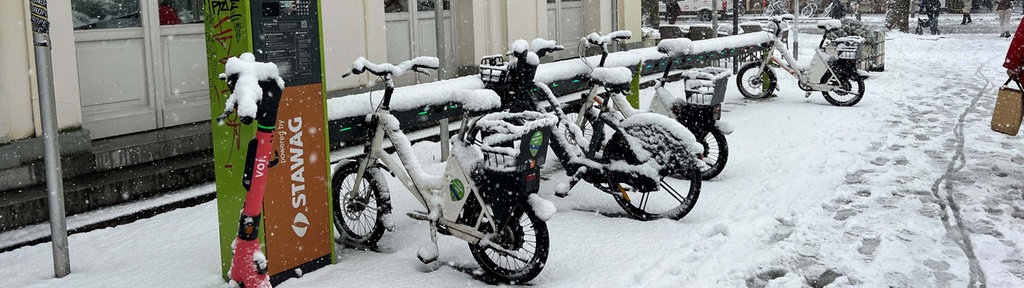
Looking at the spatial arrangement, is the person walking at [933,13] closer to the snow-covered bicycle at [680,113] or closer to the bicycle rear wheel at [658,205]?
the snow-covered bicycle at [680,113]

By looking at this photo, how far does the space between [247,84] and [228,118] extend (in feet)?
4.21

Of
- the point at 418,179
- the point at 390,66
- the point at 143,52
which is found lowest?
the point at 418,179

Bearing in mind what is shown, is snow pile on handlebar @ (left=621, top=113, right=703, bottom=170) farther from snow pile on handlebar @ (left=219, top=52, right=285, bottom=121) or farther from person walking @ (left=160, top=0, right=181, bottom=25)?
person walking @ (left=160, top=0, right=181, bottom=25)

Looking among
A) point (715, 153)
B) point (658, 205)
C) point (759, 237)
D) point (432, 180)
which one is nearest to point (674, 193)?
point (658, 205)

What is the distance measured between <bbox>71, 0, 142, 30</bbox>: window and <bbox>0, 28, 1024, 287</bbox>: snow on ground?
2.20 m

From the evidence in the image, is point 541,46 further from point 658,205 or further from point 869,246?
point 869,246

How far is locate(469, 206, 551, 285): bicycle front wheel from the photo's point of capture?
4.72 metres

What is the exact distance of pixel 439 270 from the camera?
5109mm

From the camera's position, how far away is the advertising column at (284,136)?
455 centimetres

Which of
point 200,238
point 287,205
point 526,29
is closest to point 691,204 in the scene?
point 287,205

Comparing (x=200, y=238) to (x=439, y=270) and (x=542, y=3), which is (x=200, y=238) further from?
(x=542, y=3)

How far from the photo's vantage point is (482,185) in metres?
4.80

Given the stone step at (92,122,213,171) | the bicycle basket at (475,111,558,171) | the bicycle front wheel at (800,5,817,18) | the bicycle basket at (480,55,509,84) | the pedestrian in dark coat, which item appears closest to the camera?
the bicycle basket at (475,111,558,171)

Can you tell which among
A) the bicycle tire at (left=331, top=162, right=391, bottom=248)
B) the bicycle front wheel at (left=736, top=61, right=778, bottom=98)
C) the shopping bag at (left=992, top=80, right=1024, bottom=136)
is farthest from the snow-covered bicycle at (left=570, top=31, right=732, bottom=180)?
Answer: the bicycle front wheel at (left=736, top=61, right=778, bottom=98)
